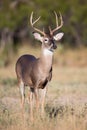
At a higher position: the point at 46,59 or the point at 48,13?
the point at 46,59

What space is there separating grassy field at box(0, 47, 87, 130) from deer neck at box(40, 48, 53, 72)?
856 millimetres

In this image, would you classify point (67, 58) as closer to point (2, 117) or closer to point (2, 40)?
point (2, 40)

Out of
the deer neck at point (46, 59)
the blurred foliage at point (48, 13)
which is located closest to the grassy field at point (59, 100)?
the deer neck at point (46, 59)

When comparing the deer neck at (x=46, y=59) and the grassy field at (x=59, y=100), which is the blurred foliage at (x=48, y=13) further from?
the deer neck at (x=46, y=59)

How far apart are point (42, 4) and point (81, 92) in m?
13.9

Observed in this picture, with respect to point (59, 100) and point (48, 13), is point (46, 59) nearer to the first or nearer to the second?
point (59, 100)

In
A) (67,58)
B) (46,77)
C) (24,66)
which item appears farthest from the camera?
(67,58)

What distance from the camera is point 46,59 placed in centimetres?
1153

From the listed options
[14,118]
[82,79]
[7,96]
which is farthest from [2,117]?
[82,79]

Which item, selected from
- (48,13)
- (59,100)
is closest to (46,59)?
(59,100)

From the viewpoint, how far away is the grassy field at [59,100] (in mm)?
9844

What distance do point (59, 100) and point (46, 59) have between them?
8.76 ft

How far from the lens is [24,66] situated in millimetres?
12445

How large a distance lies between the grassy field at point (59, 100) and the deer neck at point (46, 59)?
33.7 inches
